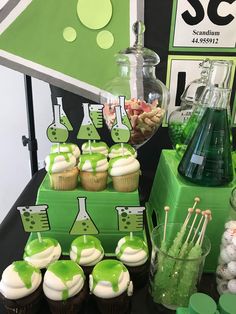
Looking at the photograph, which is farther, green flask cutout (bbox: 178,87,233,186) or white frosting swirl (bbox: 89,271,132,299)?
green flask cutout (bbox: 178,87,233,186)

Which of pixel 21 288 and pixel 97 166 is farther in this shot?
pixel 97 166

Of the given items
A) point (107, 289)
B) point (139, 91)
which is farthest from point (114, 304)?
point (139, 91)

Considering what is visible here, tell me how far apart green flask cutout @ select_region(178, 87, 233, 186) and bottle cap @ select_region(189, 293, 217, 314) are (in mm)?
246

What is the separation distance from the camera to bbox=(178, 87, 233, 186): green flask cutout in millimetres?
643

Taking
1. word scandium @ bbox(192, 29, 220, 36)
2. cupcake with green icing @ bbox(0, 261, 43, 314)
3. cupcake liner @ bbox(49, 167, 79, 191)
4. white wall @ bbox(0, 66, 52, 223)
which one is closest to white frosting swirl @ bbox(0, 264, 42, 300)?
cupcake with green icing @ bbox(0, 261, 43, 314)

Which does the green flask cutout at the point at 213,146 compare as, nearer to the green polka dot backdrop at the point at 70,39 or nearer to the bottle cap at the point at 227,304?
the bottle cap at the point at 227,304

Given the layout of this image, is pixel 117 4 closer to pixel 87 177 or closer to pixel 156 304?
pixel 87 177

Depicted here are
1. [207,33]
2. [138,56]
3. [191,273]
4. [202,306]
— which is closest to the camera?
[202,306]

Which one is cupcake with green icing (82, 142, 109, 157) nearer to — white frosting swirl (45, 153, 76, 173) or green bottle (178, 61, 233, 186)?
white frosting swirl (45, 153, 76, 173)

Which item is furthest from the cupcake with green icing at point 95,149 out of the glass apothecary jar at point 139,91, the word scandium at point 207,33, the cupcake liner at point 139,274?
the word scandium at point 207,33

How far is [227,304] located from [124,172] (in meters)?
0.32

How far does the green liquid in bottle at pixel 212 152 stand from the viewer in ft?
2.11

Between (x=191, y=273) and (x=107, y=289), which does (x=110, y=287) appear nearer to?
(x=107, y=289)

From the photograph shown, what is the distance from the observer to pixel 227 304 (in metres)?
0.48
